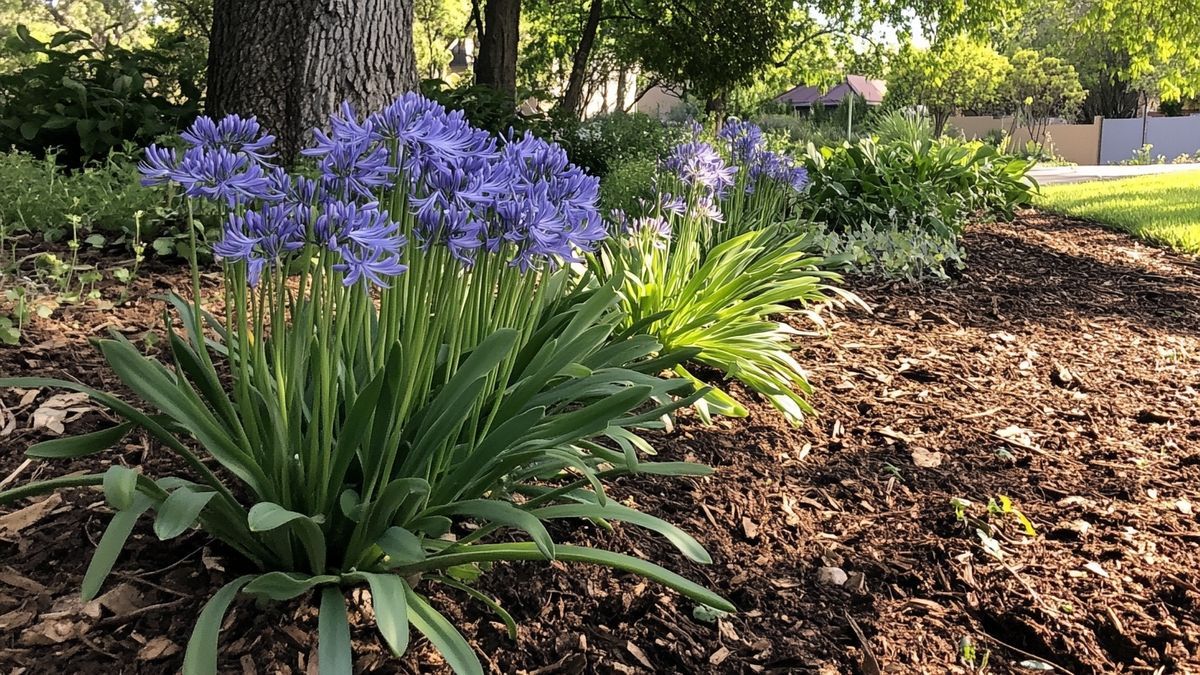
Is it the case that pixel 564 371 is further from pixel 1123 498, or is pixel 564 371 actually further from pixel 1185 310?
pixel 1185 310

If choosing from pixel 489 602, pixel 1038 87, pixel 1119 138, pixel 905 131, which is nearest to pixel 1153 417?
pixel 489 602

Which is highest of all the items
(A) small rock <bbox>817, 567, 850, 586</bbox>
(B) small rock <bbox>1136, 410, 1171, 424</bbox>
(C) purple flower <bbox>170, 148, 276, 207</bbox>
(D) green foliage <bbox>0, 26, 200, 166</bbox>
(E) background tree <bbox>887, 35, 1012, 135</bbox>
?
(E) background tree <bbox>887, 35, 1012, 135</bbox>

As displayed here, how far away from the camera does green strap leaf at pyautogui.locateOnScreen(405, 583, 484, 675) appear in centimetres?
146

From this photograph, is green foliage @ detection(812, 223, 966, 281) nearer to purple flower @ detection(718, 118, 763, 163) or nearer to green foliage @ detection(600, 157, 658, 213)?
purple flower @ detection(718, 118, 763, 163)

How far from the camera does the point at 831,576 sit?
2.14 m

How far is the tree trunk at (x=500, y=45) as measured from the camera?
33.7ft

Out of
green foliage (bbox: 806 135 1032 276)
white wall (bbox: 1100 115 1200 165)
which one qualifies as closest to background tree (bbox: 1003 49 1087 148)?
white wall (bbox: 1100 115 1200 165)

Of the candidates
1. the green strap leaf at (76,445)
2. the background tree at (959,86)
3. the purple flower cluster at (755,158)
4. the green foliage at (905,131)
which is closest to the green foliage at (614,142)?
the green foliage at (905,131)

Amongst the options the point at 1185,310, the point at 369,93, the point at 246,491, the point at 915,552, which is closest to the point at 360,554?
the point at 246,491

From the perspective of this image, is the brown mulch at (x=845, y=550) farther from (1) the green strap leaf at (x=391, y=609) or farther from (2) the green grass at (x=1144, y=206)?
(2) the green grass at (x=1144, y=206)

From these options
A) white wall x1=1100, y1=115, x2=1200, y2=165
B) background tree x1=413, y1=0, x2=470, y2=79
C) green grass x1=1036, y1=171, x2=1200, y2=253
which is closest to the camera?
green grass x1=1036, y1=171, x2=1200, y2=253

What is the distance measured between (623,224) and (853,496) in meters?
1.38

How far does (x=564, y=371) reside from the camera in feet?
6.90

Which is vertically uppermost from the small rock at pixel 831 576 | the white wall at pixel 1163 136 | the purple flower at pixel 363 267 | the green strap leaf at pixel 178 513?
the white wall at pixel 1163 136
